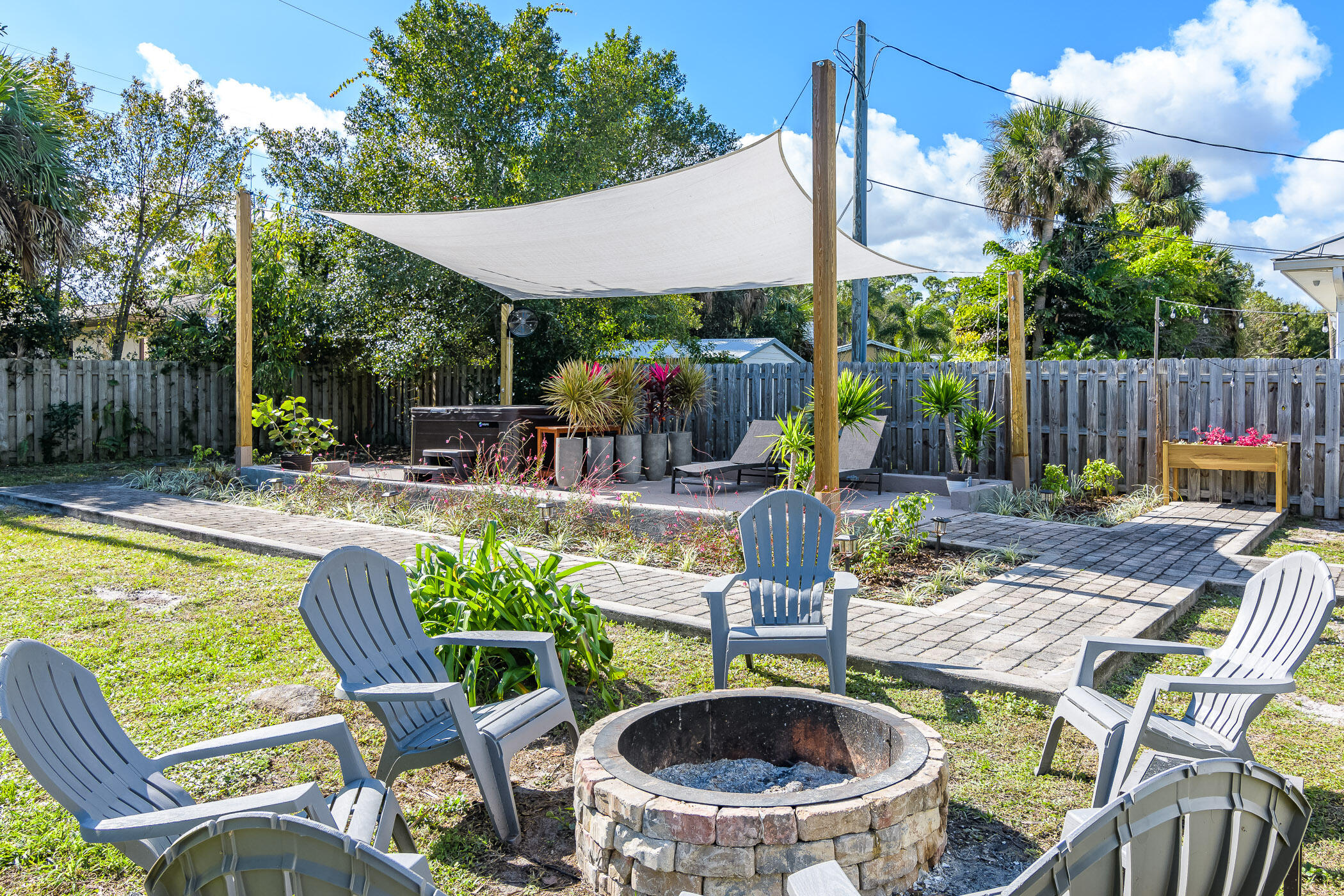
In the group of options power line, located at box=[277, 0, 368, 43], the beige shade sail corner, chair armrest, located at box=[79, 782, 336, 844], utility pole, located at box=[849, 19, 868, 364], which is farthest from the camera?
power line, located at box=[277, 0, 368, 43]

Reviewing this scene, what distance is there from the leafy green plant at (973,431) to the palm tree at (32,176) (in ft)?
36.2

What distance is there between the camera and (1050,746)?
9.08 ft

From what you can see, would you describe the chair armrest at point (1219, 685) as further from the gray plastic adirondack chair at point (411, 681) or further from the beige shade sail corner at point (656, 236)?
the beige shade sail corner at point (656, 236)

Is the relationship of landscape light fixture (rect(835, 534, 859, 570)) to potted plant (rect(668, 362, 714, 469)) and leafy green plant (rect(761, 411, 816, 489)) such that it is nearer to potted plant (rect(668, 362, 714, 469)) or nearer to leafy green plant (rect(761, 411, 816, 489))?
leafy green plant (rect(761, 411, 816, 489))

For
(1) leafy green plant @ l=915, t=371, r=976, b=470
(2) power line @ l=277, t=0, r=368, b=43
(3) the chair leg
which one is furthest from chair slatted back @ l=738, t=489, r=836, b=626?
(2) power line @ l=277, t=0, r=368, b=43

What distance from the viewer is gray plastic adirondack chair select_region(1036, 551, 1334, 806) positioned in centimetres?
234

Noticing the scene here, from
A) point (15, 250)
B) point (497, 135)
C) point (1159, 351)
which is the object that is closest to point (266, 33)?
point (497, 135)

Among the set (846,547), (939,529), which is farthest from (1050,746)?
(939,529)

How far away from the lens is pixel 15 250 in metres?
10.6

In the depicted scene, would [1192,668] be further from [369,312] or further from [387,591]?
[369,312]

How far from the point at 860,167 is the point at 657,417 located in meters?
4.12

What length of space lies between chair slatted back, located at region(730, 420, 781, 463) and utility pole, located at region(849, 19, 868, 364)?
1633mm

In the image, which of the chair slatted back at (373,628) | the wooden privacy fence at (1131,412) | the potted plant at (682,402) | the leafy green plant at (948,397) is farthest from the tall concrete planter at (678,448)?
the chair slatted back at (373,628)

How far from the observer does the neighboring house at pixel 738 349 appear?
699 inches
